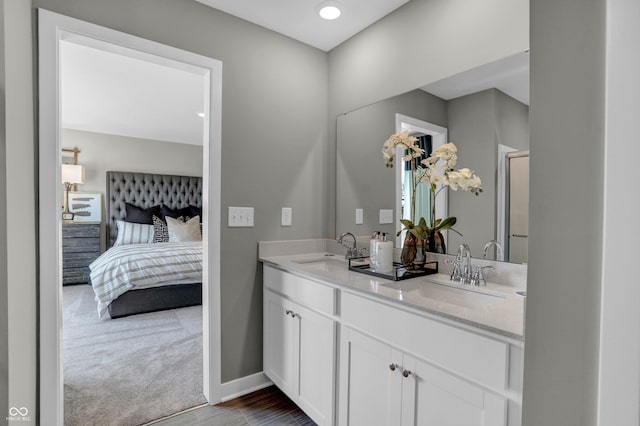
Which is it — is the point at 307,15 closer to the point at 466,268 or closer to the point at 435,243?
the point at 435,243

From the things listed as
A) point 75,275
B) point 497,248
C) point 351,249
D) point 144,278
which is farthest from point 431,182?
point 75,275

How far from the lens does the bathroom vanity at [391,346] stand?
3.18 ft

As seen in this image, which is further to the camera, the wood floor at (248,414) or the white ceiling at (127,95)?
the white ceiling at (127,95)

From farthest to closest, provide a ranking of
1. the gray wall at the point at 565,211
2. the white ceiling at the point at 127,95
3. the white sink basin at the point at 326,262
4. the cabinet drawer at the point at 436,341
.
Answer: the white ceiling at the point at 127,95, the white sink basin at the point at 326,262, the cabinet drawer at the point at 436,341, the gray wall at the point at 565,211

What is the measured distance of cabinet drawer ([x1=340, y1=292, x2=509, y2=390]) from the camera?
951 millimetres

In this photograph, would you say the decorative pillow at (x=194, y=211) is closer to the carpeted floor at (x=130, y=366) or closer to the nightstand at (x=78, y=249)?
the nightstand at (x=78, y=249)

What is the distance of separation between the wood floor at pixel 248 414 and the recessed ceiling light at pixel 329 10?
2.40 m

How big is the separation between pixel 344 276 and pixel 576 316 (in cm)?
114

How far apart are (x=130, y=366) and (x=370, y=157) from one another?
236cm

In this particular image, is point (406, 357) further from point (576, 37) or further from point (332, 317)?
point (576, 37)

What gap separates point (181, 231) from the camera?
17.0ft

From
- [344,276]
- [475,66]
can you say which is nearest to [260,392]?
[344,276]

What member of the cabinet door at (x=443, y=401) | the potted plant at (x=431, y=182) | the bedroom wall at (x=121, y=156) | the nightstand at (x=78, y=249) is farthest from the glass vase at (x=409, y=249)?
the bedroom wall at (x=121, y=156)

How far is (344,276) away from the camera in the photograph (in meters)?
1.63
